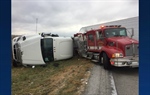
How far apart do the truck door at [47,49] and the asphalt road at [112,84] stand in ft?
14.7

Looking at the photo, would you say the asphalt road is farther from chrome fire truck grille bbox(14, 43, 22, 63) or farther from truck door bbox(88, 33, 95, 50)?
chrome fire truck grille bbox(14, 43, 22, 63)

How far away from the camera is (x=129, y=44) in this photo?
9695mm

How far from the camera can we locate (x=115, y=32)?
11.3m

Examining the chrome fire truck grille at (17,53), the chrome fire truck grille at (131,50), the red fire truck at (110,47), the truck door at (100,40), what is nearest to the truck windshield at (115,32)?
the red fire truck at (110,47)

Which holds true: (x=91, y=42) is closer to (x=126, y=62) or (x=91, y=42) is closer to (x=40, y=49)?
(x=40, y=49)

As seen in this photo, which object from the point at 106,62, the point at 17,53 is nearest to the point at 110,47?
the point at 106,62

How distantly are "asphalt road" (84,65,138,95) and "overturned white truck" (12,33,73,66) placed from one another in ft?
14.8

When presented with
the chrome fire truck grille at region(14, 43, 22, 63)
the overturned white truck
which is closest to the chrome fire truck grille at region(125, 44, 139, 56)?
the overturned white truck

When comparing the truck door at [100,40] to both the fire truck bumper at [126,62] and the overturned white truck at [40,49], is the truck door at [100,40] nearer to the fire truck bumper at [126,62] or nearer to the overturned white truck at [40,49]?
the fire truck bumper at [126,62]

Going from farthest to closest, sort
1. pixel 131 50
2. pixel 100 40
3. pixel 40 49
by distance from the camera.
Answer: pixel 40 49
pixel 100 40
pixel 131 50

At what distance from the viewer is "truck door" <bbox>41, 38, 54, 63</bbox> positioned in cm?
1346

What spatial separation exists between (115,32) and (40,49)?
519cm

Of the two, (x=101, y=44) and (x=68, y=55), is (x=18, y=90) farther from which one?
(x=68, y=55)

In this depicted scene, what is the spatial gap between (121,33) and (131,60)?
8.10 feet
